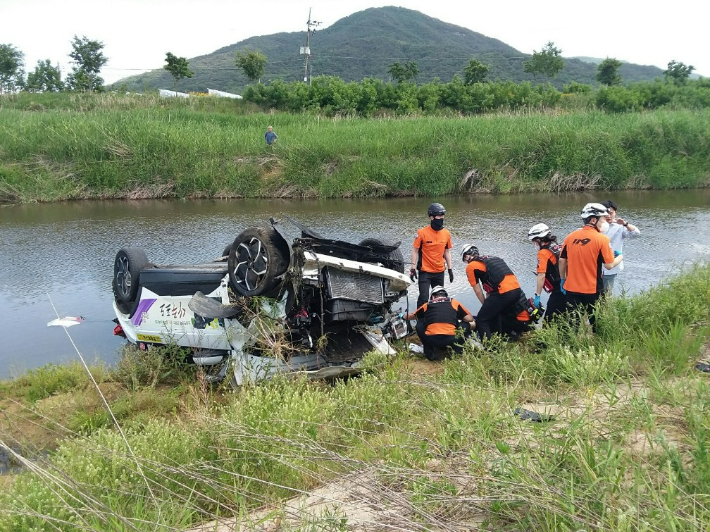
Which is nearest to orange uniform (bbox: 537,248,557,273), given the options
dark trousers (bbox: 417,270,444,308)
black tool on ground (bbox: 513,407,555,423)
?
dark trousers (bbox: 417,270,444,308)

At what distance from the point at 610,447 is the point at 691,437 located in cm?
59

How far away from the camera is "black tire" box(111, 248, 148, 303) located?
250 inches

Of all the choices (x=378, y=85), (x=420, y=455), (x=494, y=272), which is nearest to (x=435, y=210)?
(x=494, y=272)

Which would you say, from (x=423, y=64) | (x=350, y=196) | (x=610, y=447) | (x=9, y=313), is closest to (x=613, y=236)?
(x=610, y=447)

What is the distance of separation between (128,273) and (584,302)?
16.6 ft

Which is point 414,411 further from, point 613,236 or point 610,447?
point 613,236

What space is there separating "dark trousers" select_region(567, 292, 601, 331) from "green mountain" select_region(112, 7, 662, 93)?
289ft

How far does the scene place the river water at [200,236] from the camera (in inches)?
306

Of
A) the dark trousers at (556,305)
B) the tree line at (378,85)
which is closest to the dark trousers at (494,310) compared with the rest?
the dark trousers at (556,305)

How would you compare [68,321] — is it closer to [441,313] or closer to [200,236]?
[441,313]

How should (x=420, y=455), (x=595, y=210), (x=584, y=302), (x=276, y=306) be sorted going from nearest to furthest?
1. (x=420, y=455)
2. (x=276, y=306)
3. (x=595, y=210)
4. (x=584, y=302)

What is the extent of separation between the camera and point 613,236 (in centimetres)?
709

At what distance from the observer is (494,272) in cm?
627

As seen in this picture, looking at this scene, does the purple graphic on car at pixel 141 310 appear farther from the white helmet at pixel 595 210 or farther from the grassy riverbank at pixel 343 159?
the grassy riverbank at pixel 343 159
